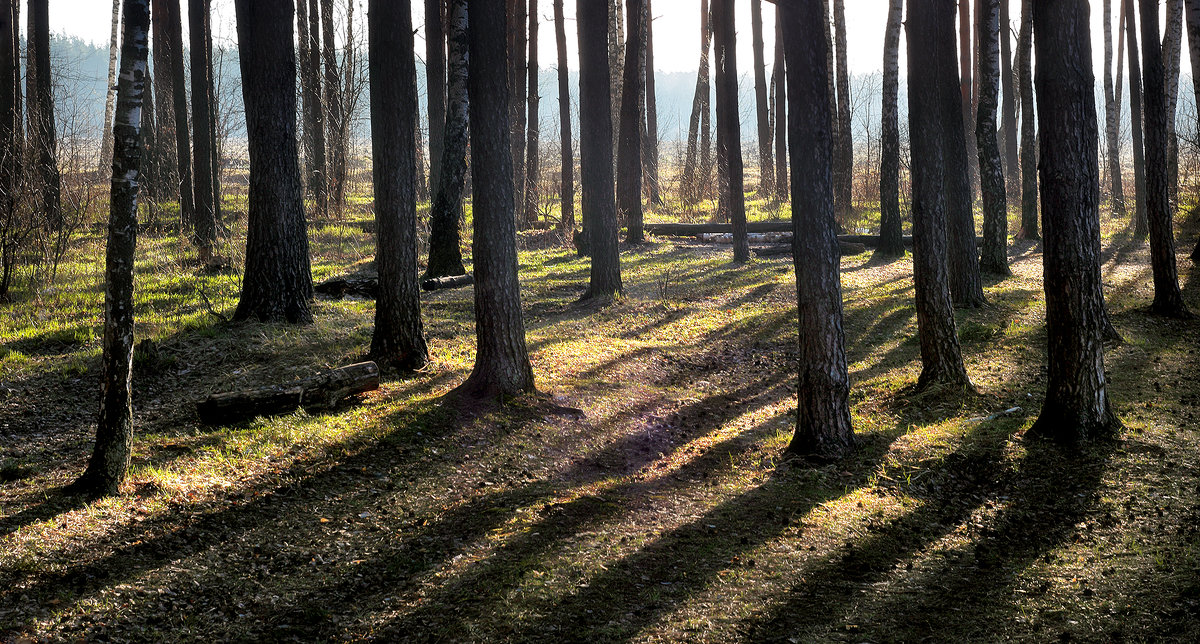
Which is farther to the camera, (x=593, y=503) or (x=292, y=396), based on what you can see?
(x=292, y=396)

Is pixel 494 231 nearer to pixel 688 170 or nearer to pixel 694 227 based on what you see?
pixel 694 227

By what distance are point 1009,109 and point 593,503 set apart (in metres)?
28.6

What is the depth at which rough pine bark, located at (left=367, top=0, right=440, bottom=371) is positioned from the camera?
8352 mm

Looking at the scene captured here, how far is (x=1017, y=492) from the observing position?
236 inches

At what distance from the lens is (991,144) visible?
1363 cm

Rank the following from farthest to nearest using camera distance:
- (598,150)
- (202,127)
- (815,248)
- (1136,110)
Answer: (1136,110) → (202,127) → (598,150) → (815,248)

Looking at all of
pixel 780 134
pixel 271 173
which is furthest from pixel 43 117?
pixel 780 134

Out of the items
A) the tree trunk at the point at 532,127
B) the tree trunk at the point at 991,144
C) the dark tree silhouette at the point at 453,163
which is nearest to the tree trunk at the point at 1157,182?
the tree trunk at the point at 991,144

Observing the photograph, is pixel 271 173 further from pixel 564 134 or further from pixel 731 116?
pixel 564 134

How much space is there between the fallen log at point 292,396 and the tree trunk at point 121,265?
151cm

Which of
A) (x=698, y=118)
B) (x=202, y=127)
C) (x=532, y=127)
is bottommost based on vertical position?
(x=202, y=127)

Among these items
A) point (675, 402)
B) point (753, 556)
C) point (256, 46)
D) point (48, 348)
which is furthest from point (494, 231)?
point (48, 348)

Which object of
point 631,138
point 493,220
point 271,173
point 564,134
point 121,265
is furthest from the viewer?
point 564,134

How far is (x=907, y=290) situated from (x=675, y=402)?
6.65m
